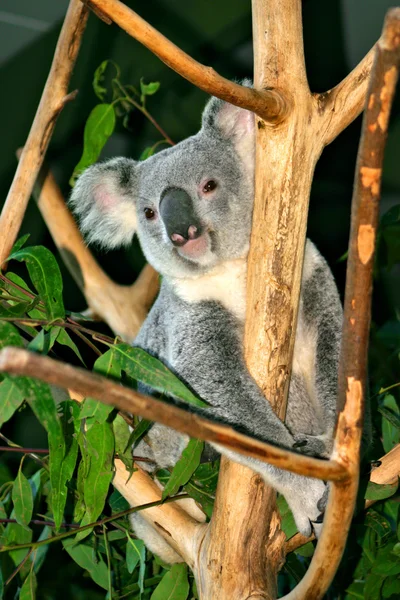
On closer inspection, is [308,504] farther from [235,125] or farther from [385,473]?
[235,125]

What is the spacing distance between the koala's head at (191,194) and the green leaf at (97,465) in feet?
2.27

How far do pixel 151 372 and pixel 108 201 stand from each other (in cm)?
132

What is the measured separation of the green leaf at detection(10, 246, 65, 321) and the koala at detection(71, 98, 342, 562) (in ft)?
1.74

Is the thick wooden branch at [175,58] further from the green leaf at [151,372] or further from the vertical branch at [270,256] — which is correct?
the green leaf at [151,372]

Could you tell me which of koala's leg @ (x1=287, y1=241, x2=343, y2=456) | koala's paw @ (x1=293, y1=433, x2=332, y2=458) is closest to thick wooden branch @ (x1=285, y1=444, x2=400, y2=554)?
koala's paw @ (x1=293, y1=433, x2=332, y2=458)

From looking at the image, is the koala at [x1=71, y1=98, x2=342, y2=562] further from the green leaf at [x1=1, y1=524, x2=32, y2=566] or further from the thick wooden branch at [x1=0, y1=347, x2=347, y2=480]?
the thick wooden branch at [x1=0, y1=347, x2=347, y2=480]

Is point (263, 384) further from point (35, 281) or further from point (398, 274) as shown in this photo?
point (398, 274)

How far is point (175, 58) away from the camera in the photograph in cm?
145

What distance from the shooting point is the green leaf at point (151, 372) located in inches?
60.1

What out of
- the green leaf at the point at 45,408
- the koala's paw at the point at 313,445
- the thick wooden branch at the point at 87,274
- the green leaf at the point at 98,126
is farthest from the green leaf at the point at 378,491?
the thick wooden branch at the point at 87,274

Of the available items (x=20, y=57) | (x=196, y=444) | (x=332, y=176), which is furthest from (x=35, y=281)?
(x=332, y=176)

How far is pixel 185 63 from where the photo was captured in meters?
1.46

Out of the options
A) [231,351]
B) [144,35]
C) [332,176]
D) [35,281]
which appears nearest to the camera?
[144,35]

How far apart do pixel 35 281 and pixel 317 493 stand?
2.98ft
